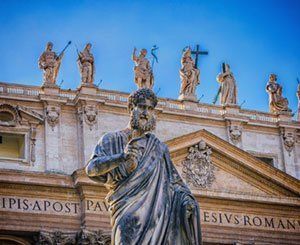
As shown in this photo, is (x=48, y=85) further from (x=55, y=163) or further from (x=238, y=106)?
(x=238, y=106)

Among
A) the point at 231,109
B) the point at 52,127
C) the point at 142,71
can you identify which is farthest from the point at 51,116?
the point at 231,109

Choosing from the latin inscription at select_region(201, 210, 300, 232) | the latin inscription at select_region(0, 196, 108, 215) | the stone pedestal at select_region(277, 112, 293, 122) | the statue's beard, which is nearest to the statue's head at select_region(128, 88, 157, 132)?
the statue's beard

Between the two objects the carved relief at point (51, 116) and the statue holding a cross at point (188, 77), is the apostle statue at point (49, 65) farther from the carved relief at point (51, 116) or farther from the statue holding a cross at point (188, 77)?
the statue holding a cross at point (188, 77)

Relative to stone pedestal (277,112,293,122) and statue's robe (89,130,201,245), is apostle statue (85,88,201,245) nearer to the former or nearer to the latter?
statue's robe (89,130,201,245)

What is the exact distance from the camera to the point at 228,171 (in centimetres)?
3619

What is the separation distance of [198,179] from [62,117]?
4967 mm

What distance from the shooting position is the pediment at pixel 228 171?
35.3m

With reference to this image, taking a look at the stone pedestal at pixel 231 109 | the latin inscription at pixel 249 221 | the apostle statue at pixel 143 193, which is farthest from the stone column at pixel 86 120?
the apostle statue at pixel 143 193

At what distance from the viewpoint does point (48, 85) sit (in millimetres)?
34750

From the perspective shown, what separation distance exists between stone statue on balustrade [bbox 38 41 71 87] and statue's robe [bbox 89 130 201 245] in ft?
86.0

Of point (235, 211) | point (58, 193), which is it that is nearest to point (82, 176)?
point (58, 193)

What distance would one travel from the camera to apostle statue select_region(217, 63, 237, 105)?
37719mm

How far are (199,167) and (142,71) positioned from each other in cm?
377

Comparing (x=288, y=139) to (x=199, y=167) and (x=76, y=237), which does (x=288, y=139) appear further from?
(x=76, y=237)
